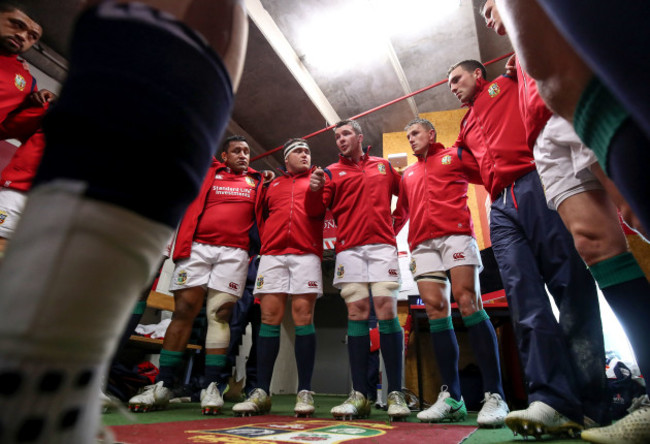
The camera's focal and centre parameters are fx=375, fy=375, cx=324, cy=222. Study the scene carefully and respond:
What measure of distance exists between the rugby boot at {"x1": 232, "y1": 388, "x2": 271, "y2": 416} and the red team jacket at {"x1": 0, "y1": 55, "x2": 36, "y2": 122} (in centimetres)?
198

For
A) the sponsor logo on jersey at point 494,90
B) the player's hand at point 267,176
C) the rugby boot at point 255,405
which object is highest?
the player's hand at point 267,176

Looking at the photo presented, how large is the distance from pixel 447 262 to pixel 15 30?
2666 mm

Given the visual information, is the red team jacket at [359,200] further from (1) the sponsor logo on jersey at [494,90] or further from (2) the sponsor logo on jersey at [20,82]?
(2) the sponsor logo on jersey at [20,82]

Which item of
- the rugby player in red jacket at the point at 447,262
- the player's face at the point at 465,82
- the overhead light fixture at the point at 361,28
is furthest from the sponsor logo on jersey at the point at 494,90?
the overhead light fixture at the point at 361,28

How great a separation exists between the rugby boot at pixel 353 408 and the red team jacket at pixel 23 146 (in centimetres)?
197

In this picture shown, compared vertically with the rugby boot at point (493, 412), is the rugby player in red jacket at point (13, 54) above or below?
above

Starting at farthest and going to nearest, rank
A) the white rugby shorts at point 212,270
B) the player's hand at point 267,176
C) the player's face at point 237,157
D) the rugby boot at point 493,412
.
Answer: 1. the player's hand at point 267,176
2. the player's face at point 237,157
3. the white rugby shorts at point 212,270
4. the rugby boot at point 493,412

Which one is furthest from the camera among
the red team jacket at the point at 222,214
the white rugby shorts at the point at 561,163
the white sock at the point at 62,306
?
the red team jacket at the point at 222,214

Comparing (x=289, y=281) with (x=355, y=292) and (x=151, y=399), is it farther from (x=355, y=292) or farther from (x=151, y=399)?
(x=151, y=399)

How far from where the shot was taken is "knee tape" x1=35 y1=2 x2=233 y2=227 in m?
0.28

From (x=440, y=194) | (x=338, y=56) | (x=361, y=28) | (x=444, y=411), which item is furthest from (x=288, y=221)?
(x=338, y=56)

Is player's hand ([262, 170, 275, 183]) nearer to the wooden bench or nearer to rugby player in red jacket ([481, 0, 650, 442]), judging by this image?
the wooden bench

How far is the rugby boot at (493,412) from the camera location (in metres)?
1.55

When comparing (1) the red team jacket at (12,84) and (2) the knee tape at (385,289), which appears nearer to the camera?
(1) the red team jacket at (12,84)
